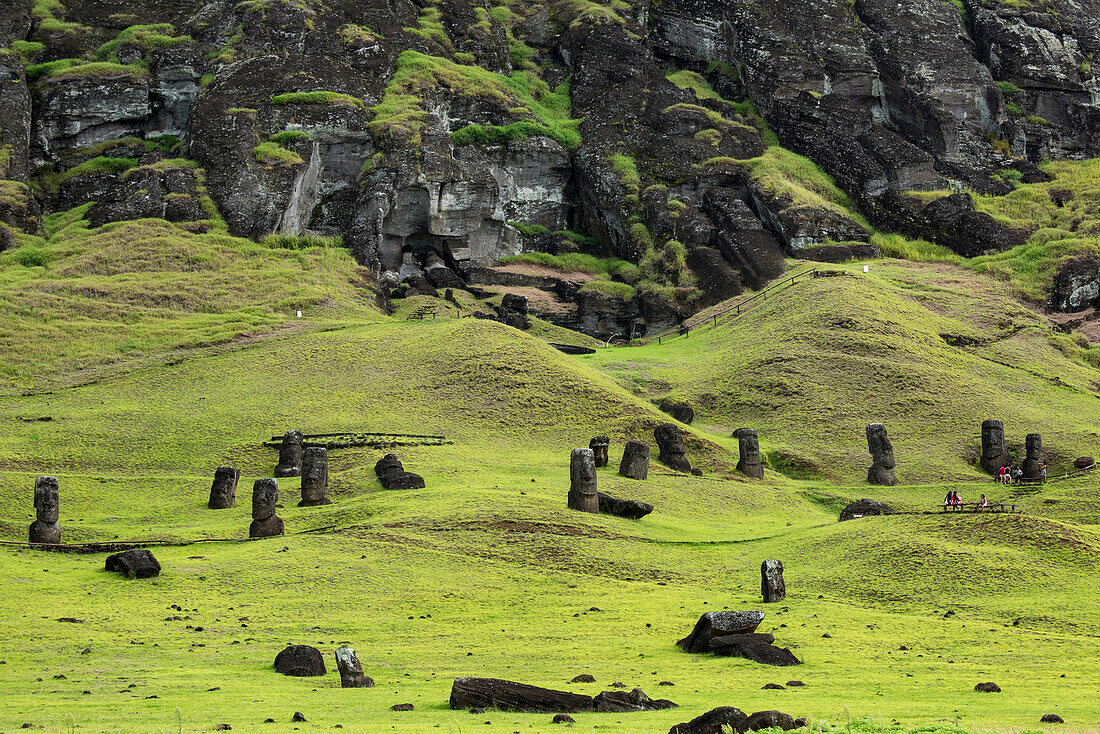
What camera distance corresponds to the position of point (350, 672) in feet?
68.5

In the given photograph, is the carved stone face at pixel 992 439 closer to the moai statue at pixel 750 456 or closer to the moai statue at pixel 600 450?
the moai statue at pixel 750 456

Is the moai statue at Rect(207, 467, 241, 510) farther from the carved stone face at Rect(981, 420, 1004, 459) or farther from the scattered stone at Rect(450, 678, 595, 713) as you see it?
the carved stone face at Rect(981, 420, 1004, 459)

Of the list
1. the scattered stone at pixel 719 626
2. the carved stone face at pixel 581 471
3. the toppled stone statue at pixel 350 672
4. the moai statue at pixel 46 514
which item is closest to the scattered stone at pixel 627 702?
the toppled stone statue at pixel 350 672

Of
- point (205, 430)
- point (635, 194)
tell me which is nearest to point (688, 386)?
point (205, 430)

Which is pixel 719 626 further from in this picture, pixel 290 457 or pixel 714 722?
pixel 290 457

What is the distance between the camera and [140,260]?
79.9m

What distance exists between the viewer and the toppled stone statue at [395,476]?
43.8 metres

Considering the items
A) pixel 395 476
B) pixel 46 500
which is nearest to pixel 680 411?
pixel 395 476

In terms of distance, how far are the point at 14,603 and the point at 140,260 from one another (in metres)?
55.7

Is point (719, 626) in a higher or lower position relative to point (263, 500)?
higher

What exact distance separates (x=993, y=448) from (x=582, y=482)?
26162mm

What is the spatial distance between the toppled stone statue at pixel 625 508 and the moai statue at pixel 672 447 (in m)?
11.8

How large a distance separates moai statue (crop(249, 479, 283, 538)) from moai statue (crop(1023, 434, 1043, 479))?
118ft

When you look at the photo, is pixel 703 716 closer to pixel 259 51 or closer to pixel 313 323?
pixel 313 323
